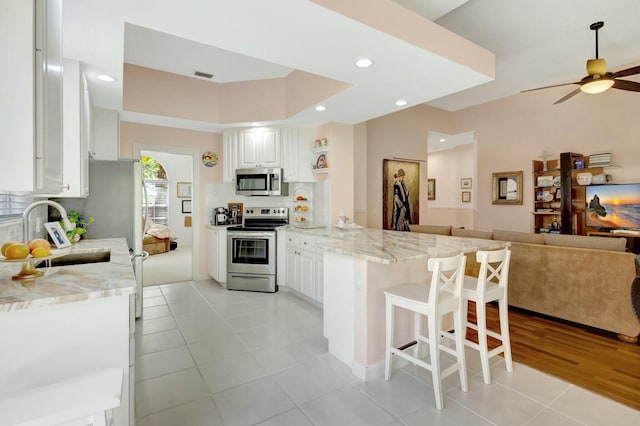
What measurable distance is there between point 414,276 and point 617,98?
187 inches

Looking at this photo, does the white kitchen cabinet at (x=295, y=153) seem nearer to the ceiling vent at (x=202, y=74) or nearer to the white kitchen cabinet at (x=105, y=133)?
the ceiling vent at (x=202, y=74)

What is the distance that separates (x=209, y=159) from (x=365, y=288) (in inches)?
145

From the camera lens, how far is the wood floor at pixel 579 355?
2.10m

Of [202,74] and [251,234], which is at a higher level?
[202,74]

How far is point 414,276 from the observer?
2574 millimetres

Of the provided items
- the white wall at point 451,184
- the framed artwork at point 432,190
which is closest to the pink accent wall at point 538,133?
the white wall at point 451,184

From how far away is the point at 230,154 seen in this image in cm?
477

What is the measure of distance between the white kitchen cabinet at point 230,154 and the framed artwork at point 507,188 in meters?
4.92

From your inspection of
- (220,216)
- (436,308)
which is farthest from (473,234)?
(220,216)

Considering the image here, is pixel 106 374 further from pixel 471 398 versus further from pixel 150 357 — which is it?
pixel 471 398

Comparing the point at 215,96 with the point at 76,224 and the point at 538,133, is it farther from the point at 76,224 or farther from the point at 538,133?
the point at 538,133

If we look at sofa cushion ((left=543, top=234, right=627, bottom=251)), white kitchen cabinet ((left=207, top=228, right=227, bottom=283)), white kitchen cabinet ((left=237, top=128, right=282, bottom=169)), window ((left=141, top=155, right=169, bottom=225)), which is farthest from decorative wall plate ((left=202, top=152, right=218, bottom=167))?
sofa cushion ((left=543, top=234, right=627, bottom=251))

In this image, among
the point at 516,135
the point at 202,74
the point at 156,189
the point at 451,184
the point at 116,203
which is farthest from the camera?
the point at 156,189

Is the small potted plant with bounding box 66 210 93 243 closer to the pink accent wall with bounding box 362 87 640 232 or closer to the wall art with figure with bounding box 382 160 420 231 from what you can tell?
the pink accent wall with bounding box 362 87 640 232
